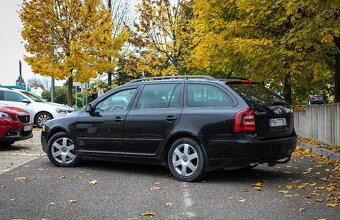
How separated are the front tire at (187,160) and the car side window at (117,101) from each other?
1.37 meters

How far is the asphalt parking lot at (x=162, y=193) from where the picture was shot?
5359mm

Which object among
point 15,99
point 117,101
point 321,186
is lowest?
point 321,186

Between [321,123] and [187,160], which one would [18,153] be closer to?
[187,160]

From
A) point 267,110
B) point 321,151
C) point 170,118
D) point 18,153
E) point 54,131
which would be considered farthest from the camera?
point 18,153

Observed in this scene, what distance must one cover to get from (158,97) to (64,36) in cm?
1924

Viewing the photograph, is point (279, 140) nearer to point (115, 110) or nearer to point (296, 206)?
point (296, 206)

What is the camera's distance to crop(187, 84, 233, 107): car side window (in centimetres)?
723

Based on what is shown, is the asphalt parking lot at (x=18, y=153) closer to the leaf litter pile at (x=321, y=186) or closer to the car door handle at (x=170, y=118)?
the car door handle at (x=170, y=118)

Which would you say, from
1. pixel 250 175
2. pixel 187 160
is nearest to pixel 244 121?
pixel 187 160

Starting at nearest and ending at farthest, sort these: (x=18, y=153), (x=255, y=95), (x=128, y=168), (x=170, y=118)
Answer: (x=255, y=95)
(x=170, y=118)
(x=128, y=168)
(x=18, y=153)

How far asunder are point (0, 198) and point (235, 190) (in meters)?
3.25

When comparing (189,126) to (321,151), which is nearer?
(189,126)

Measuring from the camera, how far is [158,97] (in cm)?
795

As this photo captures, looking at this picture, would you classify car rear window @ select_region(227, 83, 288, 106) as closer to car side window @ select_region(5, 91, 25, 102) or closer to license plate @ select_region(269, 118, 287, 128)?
license plate @ select_region(269, 118, 287, 128)
